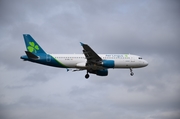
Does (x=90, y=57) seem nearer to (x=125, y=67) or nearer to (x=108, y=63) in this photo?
(x=108, y=63)

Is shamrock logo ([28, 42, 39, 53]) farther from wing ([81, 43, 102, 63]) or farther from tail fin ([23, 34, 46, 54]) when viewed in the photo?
wing ([81, 43, 102, 63])

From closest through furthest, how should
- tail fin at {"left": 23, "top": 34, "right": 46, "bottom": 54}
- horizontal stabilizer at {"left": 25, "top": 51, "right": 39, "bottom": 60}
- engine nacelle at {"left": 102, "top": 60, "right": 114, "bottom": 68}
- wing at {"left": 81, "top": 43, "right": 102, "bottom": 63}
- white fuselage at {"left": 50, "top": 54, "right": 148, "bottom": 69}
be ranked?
1. horizontal stabilizer at {"left": 25, "top": 51, "right": 39, "bottom": 60}
2. wing at {"left": 81, "top": 43, "right": 102, "bottom": 63}
3. white fuselage at {"left": 50, "top": 54, "right": 148, "bottom": 69}
4. engine nacelle at {"left": 102, "top": 60, "right": 114, "bottom": 68}
5. tail fin at {"left": 23, "top": 34, "right": 46, "bottom": 54}

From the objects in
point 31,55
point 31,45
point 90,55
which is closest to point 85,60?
point 90,55

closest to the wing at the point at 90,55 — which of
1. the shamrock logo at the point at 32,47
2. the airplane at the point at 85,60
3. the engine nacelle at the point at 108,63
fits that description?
the airplane at the point at 85,60

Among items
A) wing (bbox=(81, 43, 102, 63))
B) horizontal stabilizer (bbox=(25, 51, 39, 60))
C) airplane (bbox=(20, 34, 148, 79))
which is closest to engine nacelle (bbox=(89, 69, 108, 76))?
airplane (bbox=(20, 34, 148, 79))

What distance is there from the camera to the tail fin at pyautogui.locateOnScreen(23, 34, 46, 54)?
7425cm

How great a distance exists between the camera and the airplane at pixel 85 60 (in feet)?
235

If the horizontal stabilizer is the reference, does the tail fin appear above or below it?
above

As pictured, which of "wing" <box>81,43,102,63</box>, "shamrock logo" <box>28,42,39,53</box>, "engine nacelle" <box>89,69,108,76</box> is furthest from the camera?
"engine nacelle" <box>89,69,108,76</box>

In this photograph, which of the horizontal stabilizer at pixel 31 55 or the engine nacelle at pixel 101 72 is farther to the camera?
the engine nacelle at pixel 101 72

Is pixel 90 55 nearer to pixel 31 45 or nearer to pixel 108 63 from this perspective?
pixel 108 63

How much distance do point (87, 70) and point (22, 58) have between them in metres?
14.7

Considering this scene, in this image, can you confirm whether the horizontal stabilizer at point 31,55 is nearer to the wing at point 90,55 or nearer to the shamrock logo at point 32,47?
the shamrock logo at point 32,47

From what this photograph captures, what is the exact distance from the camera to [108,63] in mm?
73625
